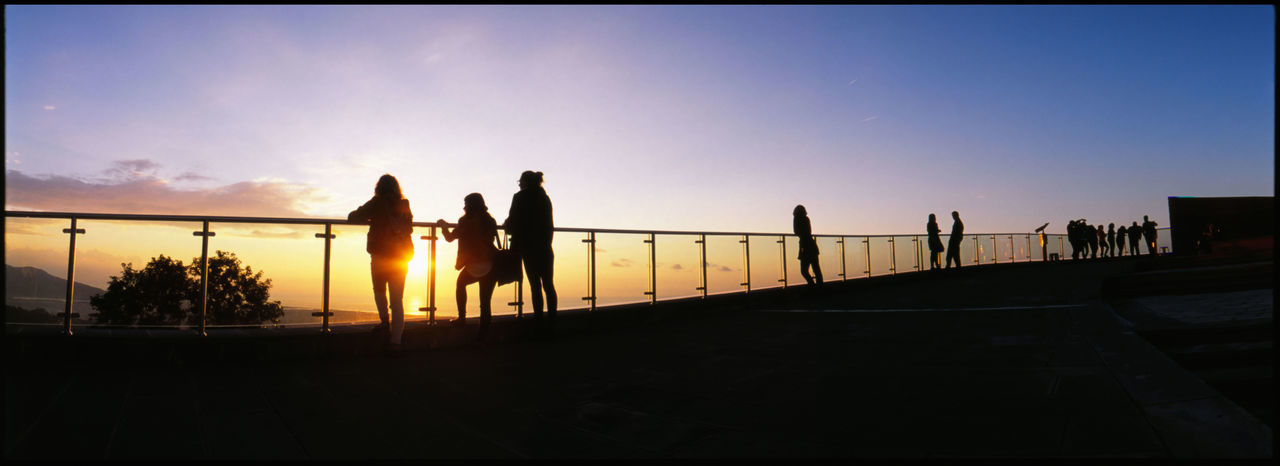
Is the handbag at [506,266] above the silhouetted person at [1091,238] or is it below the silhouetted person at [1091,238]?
below

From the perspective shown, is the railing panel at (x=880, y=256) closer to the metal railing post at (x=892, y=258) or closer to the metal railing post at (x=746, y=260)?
the metal railing post at (x=892, y=258)

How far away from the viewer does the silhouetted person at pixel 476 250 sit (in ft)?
18.7

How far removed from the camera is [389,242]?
505cm

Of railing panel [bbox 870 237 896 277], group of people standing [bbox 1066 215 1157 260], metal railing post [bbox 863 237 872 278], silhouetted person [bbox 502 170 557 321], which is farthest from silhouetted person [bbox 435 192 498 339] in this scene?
group of people standing [bbox 1066 215 1157 260]

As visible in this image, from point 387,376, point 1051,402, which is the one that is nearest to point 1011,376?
point 1051,402

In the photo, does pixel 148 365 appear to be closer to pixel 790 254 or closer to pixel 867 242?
pixel 790 254

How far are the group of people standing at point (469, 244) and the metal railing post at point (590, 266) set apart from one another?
1.56m

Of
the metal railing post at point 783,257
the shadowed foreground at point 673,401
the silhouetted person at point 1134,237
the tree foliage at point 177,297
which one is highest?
the silhouetted person at point 1134,237

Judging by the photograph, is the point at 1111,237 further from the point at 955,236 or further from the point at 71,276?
the point at 71,276

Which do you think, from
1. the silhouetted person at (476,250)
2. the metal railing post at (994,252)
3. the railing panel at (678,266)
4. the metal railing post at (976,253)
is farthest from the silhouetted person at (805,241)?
the metal railing post at (994,252)

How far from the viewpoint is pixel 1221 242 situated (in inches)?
931

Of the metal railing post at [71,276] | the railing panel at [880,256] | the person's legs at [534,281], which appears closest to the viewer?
the metal railing post at [71,276]

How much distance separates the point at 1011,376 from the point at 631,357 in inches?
110

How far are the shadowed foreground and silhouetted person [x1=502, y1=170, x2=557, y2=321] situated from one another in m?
0.83
